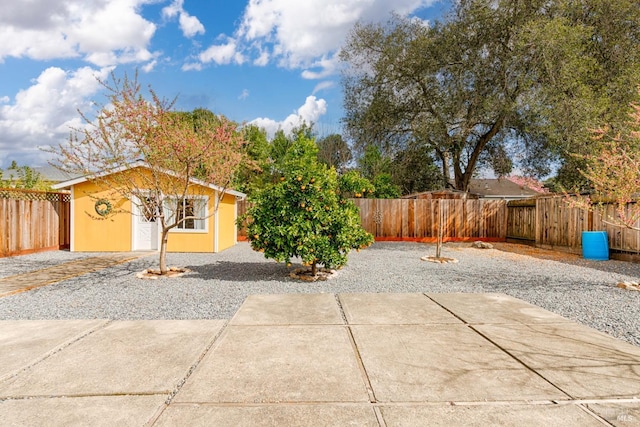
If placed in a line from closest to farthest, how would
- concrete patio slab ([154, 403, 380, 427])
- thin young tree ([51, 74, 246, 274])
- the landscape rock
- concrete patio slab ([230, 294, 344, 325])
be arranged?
concrete patio slab ([154, 403, 380, 427])
concrete patio slab ([230, 294, 344, 325])
the landscape rock
thin young tree ([51, 74, 246, 274])

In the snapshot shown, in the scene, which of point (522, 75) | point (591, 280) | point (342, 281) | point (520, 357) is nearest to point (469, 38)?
point (522, 75)

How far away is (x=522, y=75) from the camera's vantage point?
13.1m

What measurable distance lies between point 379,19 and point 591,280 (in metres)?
14.0

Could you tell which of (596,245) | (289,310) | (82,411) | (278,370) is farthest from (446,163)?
(82,411)

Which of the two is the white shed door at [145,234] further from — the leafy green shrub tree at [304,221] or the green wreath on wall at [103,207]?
the leafy green shrub tree at [304,221]

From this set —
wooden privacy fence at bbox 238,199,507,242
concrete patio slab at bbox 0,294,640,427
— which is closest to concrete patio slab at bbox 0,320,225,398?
concrete patio slab at bbox 0,294,640,427

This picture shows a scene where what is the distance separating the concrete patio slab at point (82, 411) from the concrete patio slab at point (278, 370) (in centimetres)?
24

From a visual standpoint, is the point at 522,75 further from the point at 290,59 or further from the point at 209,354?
the point at 209,354

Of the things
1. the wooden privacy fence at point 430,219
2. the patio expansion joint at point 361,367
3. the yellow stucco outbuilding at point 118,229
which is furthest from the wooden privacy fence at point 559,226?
the yellow stucco outbuilding at point 118,229

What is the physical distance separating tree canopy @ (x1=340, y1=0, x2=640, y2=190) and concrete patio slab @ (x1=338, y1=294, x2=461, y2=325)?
10.5 meters

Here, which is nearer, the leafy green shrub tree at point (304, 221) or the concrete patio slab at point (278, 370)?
the concrete patio slab at point (278, 370)

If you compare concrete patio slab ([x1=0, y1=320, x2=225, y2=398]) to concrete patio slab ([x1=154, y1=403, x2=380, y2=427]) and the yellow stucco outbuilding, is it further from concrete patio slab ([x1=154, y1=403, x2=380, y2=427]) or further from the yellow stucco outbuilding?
the yellow stucco outbuilding

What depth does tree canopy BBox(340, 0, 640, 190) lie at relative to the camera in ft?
39.5

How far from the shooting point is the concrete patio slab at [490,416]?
2.12 metres
